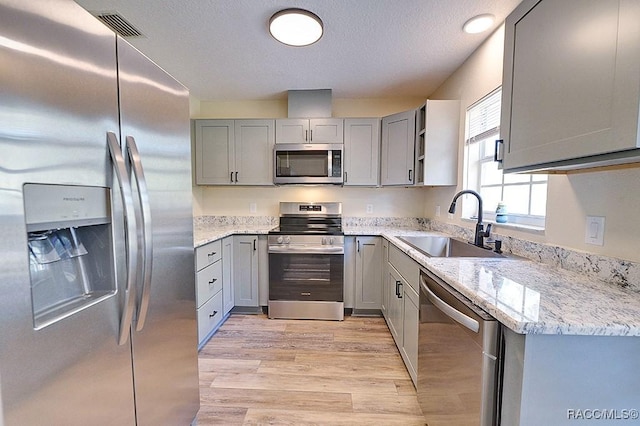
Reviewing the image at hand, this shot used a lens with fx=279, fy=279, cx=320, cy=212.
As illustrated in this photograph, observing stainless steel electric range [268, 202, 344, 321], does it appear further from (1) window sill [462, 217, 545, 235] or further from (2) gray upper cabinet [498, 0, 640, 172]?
(2) gray upper cabinet [498, 0, 640, 172]

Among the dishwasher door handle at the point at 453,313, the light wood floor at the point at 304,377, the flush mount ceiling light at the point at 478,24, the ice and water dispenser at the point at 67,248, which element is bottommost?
the light wood floor at the point at 304,377

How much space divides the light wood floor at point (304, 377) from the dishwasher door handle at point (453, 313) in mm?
813

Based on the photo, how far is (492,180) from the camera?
2.23 meters

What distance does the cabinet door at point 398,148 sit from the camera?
285 cm

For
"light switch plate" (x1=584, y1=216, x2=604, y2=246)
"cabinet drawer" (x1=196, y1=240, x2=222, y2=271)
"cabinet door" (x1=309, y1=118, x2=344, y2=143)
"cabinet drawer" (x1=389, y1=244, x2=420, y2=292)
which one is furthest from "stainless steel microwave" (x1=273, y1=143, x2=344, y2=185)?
"light switch plate" (x1=584, y1=216, x2=604, y2=246)

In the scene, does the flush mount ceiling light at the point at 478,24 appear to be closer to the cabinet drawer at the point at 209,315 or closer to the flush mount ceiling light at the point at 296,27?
the flush mount ceiling light at the point at 296,27

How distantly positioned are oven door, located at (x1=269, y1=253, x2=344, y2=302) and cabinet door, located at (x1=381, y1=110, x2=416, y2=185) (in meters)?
1.04

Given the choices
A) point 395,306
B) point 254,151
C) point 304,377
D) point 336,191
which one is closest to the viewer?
point 304,377

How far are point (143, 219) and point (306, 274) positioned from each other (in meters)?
2.06

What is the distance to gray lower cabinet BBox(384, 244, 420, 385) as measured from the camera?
179 cm

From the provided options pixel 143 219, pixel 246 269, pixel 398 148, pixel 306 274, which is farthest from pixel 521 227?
pixel 246 269

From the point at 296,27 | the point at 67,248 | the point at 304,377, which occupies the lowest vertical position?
the point at 304,377

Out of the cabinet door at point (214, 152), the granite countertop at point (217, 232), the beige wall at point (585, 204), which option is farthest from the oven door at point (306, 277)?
the beige wall at point (585, 204)

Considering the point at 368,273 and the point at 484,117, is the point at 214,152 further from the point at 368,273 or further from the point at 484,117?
the point at 484,117
